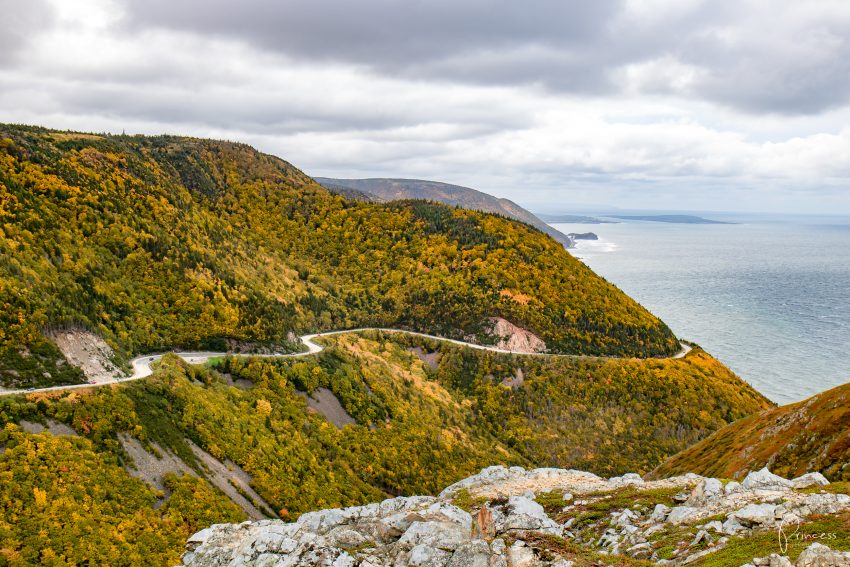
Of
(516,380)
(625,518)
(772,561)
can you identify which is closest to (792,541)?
(772,561)

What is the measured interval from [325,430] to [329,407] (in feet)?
21.0

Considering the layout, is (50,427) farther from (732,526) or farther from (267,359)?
(732,526)

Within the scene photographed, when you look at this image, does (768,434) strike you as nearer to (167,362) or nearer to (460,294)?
(167,362)

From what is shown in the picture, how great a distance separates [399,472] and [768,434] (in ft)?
124

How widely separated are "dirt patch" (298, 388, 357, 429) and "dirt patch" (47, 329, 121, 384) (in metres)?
22.0

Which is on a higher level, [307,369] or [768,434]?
[768,434]

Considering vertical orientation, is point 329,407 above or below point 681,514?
below

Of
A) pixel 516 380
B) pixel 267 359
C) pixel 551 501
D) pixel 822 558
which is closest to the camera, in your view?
pixel 822 558

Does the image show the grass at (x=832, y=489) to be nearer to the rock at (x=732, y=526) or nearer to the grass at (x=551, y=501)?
the rock at (x=732, y=526)

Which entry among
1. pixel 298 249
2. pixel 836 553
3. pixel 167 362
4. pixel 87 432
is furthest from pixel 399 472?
pixel 298 249

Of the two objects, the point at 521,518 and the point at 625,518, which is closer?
the point at 521,518

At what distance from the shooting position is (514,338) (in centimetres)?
11056

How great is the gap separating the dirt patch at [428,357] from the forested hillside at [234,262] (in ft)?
25.8

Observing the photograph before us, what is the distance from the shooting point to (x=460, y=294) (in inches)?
4653
